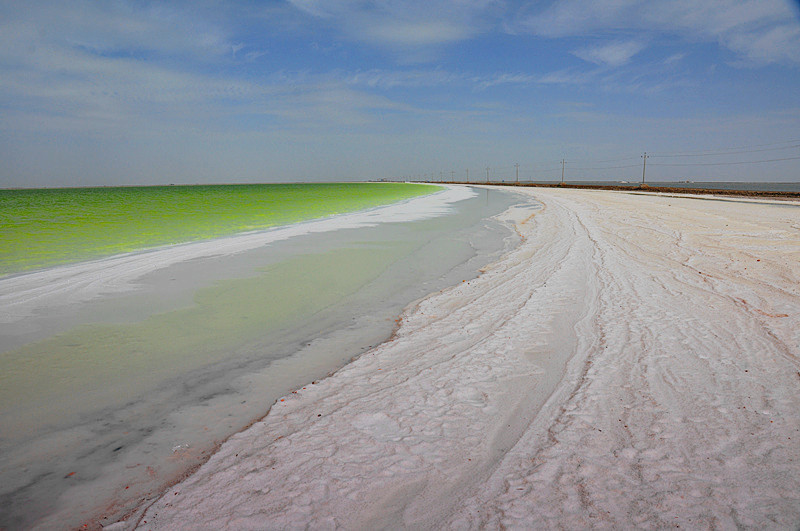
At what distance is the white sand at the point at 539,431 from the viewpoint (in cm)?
216

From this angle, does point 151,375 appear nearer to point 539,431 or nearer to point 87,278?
point 539,431

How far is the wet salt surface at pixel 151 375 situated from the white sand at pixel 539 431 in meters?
0.38

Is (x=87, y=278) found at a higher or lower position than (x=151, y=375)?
higher

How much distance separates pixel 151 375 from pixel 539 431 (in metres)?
3.55

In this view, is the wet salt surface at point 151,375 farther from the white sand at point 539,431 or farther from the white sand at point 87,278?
the white sand at point 539,431

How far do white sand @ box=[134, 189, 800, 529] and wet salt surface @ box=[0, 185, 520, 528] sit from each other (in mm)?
381

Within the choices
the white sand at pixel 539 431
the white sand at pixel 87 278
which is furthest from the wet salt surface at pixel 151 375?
the white sand at pixel 539 431

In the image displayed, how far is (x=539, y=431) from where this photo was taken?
2.85 metres

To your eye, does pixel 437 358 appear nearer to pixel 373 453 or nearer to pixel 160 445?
pixel 373 453

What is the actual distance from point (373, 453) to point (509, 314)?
3191mm

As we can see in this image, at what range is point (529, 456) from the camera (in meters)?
2.57

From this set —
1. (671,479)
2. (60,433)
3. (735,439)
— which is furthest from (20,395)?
(735,439)

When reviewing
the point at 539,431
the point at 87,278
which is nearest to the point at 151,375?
the point at 539,431

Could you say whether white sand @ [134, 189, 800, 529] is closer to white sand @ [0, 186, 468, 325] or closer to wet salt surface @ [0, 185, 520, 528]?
wet salt surface @ [0, 185, 520, 528]
